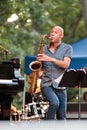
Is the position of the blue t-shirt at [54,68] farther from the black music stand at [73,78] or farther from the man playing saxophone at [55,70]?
the black music stand at [73,78]

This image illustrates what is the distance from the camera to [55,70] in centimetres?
819

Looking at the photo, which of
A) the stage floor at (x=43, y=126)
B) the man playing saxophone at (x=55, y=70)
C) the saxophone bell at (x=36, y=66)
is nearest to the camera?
the stage floor at (x=43, y=126)

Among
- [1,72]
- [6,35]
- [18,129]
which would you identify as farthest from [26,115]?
[6,35]

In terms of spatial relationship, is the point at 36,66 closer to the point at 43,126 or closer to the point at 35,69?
the point at 35,69

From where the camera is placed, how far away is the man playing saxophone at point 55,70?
26.5ft

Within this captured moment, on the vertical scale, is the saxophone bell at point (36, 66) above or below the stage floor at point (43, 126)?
above

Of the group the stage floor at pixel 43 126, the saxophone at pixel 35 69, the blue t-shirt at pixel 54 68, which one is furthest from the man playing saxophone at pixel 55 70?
the stage floor at pixel 43 126

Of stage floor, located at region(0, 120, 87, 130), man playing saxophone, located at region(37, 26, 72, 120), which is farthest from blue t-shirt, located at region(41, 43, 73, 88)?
stage floor, located at region(0, 120, 87, 130)

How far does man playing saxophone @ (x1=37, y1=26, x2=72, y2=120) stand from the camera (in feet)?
26.5

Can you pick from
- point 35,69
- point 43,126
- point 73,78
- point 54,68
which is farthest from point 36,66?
point 43,126

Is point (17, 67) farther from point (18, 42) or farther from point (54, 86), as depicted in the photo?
point (18, 42)

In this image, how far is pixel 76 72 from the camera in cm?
823

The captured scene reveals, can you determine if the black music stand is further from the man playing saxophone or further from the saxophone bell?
the saxophone bell

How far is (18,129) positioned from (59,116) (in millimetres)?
2852
